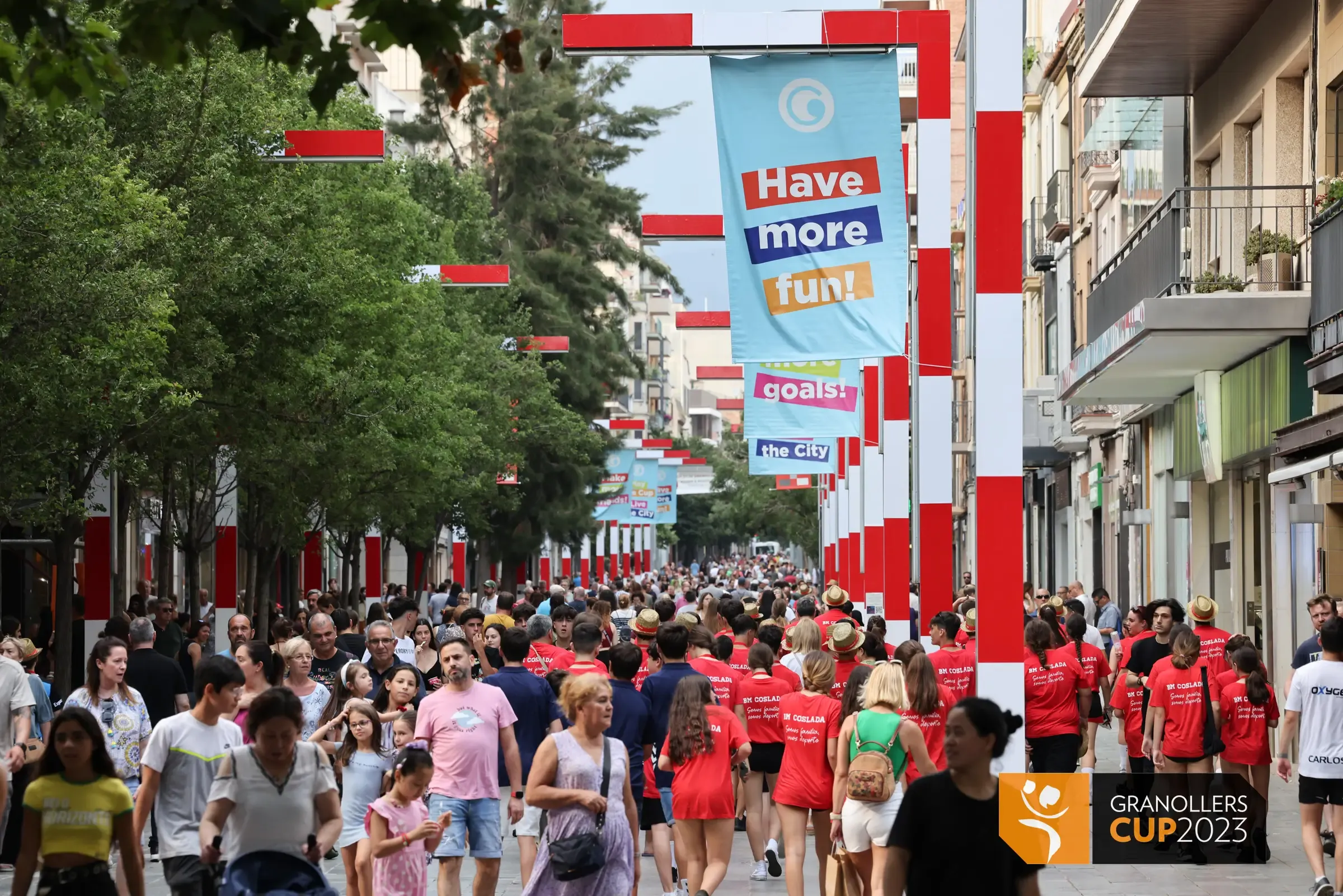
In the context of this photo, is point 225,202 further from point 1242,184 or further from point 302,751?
point 302,751

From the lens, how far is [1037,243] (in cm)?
4559

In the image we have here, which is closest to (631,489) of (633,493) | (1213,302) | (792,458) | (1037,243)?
(633,493)

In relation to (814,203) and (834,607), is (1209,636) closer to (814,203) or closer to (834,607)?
(834,607)

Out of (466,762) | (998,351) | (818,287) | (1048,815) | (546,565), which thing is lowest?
(1048,815)

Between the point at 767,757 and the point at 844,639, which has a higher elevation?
the point at 844,639

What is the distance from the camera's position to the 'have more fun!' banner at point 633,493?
65312 mm

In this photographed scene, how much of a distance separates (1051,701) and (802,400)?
9.94 meters

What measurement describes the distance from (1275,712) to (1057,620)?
2142mm

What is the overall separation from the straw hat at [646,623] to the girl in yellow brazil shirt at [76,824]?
7234 millimetres

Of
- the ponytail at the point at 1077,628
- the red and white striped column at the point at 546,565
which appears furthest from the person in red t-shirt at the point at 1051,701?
the red and white striped column at the point at 546,565

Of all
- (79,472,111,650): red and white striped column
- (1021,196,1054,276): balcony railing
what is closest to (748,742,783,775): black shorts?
(79,472,111,650): red and white striped column

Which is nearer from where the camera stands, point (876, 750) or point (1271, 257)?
point (876, 750)

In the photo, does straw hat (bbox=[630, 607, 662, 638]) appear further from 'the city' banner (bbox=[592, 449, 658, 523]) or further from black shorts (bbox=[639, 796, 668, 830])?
'the city' banner (bbox=[592, 449, 658, 523])

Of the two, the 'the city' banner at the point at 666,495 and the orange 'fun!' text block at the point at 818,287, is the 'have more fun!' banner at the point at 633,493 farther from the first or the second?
the orange 'fun!' text block at the point at 818,287
